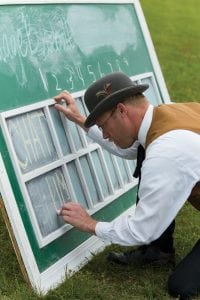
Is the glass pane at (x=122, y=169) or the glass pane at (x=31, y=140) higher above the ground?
the glass pane at (x=31, y=140)

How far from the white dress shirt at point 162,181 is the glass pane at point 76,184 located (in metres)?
0.62

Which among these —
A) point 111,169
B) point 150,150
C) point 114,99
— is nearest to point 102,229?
point 150,150

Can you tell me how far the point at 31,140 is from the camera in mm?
3674

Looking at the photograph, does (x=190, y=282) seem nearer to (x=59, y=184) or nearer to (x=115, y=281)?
(x=115, y=281)

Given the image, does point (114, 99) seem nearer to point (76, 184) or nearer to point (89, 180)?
point (76, 184)

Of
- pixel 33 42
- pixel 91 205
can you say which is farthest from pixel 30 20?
pixel 91 205

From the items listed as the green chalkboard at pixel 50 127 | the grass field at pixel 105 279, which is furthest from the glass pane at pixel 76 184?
the grass field at pixel 105 279

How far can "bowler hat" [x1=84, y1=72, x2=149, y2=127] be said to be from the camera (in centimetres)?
333

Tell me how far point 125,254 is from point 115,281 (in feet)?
0.93

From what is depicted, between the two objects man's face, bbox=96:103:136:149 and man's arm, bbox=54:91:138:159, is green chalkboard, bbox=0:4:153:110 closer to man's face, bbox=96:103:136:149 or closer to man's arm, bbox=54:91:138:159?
man's arm, bbox=54:91:138:159

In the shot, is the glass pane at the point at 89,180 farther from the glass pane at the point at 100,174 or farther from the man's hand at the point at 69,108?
the man's hand at the point at 69,108

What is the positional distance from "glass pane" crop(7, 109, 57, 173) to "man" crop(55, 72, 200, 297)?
394 millimetres

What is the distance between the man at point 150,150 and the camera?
329 centimetres

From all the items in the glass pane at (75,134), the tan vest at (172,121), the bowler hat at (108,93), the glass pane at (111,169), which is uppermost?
the bowler hat at (108,93)
